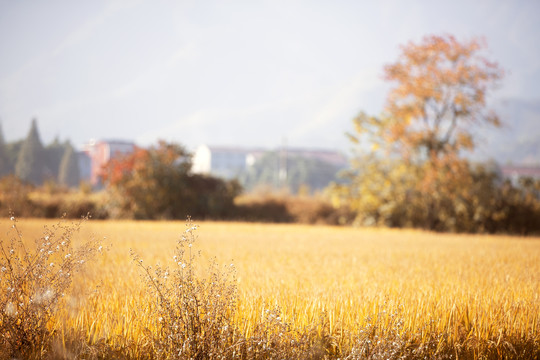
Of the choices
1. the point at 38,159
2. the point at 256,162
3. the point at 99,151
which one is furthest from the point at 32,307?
the point at 99,151

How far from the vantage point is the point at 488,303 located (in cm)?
418

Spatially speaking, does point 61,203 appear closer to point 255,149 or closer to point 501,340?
point 501,340

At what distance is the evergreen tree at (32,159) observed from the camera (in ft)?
110

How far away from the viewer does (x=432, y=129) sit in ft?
55.0

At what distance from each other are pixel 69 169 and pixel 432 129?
30921 millimetres

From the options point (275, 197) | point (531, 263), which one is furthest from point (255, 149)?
point (531, 263)

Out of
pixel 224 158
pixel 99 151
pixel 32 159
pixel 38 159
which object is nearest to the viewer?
pixel 32 159

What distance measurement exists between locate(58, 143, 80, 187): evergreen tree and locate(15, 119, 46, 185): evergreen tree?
6.80 ft

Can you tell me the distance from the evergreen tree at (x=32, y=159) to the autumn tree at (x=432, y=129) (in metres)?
25.7

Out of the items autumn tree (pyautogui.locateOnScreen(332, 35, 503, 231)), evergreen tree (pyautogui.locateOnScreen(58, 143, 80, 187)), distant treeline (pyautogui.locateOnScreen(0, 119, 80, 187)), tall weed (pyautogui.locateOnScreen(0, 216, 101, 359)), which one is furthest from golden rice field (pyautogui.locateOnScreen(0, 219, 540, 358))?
evergreen tree (pyautogui.locateOnScreen(58, 143, 80, 187))

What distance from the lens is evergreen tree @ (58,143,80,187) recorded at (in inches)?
1502

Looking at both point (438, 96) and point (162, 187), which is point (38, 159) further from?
point (438, 96)

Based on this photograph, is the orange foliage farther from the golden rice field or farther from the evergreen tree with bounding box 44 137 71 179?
the evergreen tree with bounding box 44 137 71 179

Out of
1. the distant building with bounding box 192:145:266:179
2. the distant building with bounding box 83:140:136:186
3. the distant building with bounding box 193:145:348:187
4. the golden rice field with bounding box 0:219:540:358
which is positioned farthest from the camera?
the distant building with bounding box 192:145:266:179
